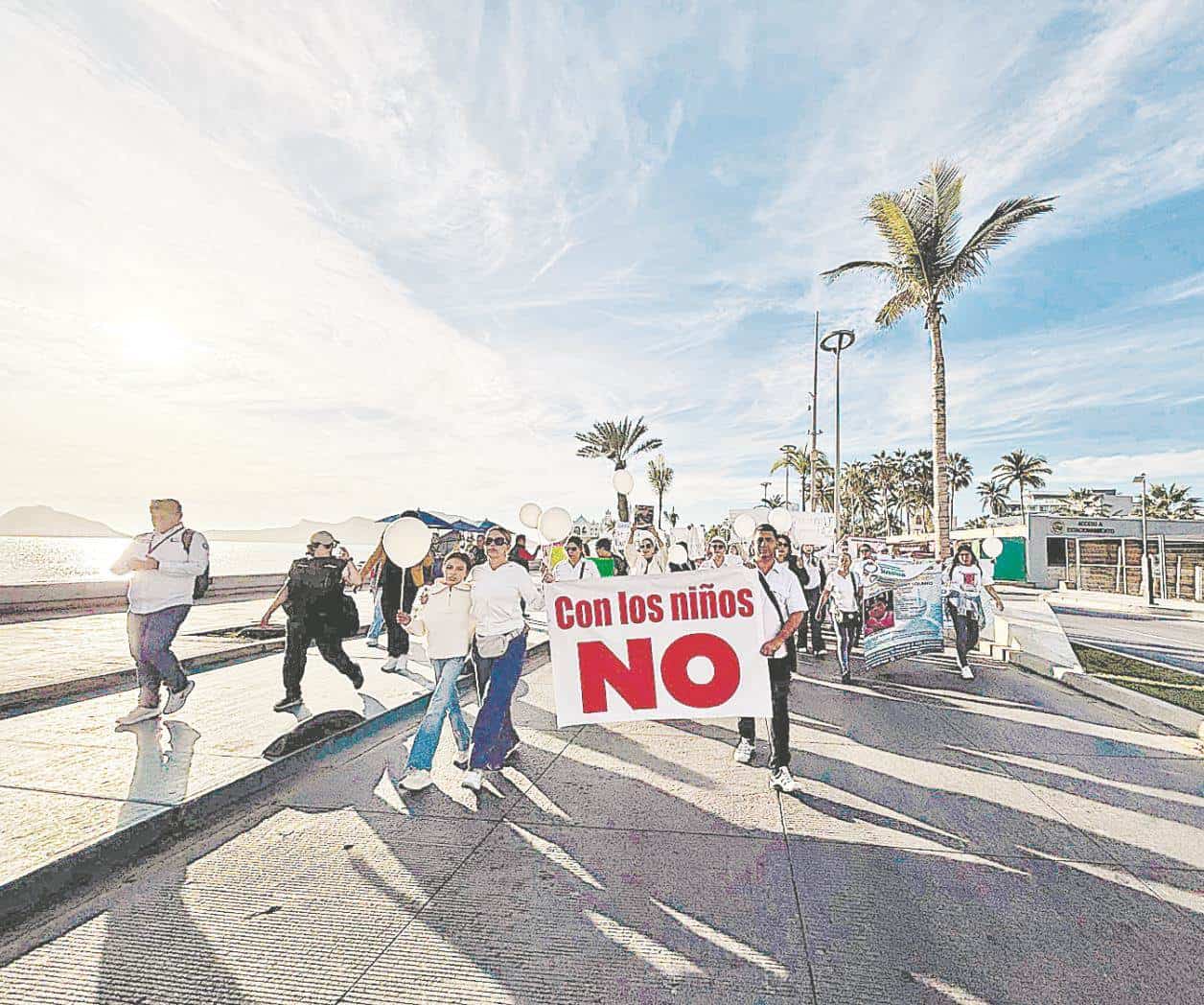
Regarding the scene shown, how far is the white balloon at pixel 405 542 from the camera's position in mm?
6410

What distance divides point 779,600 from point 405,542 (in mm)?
3158

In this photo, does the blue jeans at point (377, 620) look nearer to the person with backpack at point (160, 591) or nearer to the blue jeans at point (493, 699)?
the person with backpack at point (160, 591)

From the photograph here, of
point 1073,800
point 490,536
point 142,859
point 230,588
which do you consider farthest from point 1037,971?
point 230,588

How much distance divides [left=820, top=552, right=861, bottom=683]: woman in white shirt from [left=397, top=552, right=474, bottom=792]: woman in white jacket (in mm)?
6130

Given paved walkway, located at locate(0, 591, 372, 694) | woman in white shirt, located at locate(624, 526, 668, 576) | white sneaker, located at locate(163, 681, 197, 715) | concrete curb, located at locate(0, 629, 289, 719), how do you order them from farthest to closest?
woman in white shirt, located at locate(624, 526, 668, 576) < paved walkway, located at locate(0, 591, 372, 694) < concrete curb, located at locate(0, 629, 289, 719) < white sneaker, located at locate(163, 681, 197, 715)

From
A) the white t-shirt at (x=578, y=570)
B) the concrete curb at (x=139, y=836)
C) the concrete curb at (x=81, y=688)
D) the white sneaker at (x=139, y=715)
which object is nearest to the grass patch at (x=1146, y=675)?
the white t-shirt at (x=578, y=570)

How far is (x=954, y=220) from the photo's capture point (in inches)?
661

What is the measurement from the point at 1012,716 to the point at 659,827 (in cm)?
516

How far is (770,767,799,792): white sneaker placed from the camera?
5.42m

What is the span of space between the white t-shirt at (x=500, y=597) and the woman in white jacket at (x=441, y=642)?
0.39 feet

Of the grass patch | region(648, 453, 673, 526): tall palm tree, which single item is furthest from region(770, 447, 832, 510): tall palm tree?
the grass patch

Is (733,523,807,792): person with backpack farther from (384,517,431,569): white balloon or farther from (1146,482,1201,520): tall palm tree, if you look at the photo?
(1146,482,1201,520): tall palm tree

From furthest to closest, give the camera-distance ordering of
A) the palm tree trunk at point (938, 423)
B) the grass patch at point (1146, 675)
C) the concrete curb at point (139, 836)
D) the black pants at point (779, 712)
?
1. the palm tree trunk at point (938, 423)
2. the grass patch at point (1146, 675)
3. the black pants at point (779, 712)
4. the concrete curb at point (139, 836)

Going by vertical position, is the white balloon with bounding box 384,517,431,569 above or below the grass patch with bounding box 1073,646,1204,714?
above
